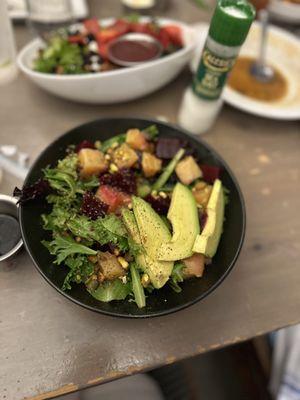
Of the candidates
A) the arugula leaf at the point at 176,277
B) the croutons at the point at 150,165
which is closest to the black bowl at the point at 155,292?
the arugula leaf at the point at 176,277

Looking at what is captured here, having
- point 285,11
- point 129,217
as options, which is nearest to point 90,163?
point 129,217

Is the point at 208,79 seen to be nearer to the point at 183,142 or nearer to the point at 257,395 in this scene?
the point at 183,142

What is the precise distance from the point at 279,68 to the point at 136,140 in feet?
3.10

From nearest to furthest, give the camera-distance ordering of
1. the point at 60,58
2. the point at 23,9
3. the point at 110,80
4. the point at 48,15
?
the point at 110,80
the point at 60,58
the point at 48,15
the point at 23,9

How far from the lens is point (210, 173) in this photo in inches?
39.8

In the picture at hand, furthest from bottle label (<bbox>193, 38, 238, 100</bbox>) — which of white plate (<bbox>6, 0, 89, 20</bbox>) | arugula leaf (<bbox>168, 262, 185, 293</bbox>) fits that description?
white plate (<bbox>6, 0, 89, 20</bbox>)

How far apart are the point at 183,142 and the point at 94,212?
0.39 meters

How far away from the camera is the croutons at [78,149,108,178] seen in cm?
95

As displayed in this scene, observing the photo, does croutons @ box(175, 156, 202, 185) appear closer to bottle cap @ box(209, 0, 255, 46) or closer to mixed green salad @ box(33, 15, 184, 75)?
bottle cap @ box(209, 0, 255, 46)

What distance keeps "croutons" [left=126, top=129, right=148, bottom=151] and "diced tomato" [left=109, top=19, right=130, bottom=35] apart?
56 cm

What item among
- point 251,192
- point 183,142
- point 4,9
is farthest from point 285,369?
point 4,9

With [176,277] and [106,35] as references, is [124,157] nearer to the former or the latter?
[176,277]

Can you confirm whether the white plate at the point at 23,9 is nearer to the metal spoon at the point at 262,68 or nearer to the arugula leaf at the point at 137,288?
the metal spoon at the point at 262,68

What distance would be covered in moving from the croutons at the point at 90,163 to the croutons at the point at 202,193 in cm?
27
